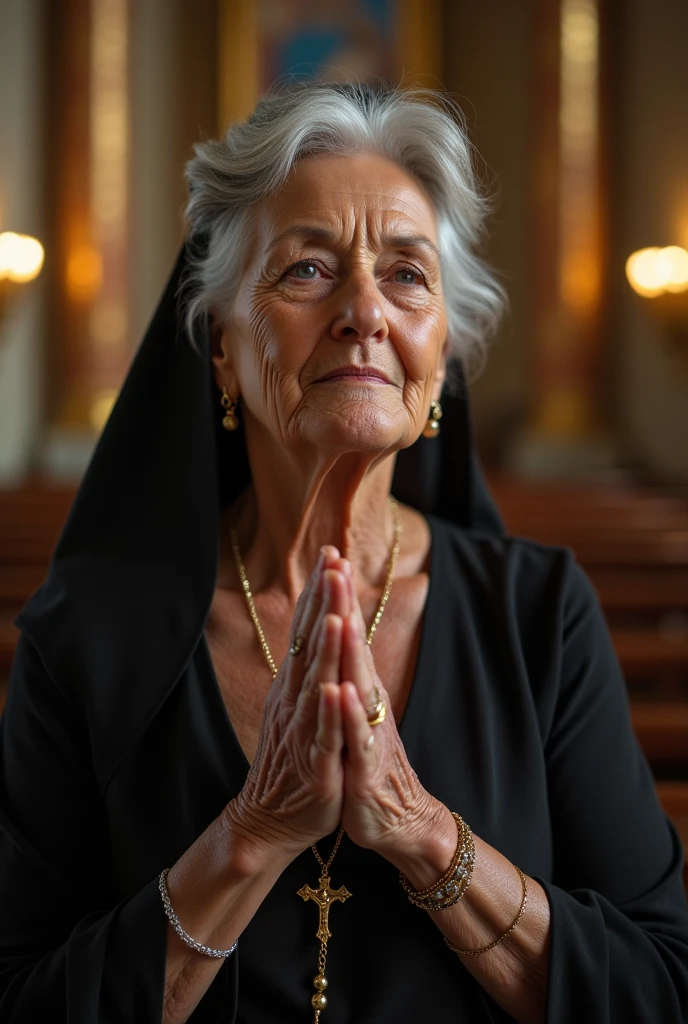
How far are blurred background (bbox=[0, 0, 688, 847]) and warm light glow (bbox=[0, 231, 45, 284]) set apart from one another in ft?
0.14

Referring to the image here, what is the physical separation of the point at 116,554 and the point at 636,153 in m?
7.87

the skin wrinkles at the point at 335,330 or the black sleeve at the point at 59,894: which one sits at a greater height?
the skin wrinkles at the point at 335,330

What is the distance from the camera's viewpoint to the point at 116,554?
1555mm

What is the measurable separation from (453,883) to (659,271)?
7.11m

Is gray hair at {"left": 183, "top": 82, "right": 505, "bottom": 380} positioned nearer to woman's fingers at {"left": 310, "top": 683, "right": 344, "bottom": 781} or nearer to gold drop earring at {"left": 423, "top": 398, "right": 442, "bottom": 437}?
gold drop earring at {"left": 423, "top": 398, "right": 442, "bottom": 437}

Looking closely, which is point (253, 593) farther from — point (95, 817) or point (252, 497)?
point (95, 817)

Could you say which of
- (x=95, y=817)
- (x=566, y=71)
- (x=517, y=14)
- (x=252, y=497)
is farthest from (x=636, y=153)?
(x=95, y=817)

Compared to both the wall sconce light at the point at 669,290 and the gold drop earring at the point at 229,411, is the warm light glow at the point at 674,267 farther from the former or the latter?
the gold drop earring at the point at 229,411

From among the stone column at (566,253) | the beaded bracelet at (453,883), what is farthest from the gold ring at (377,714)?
the stone column at (566,253)

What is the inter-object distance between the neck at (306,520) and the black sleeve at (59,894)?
382 millimetres

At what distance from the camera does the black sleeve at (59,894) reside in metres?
1.27

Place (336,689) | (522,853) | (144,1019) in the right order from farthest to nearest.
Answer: (522,853) < (144,1019) < (336,689)

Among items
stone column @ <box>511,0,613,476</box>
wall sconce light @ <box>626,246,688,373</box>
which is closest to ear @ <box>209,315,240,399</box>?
wall sconce light @ <box>626,246,688,373</box>

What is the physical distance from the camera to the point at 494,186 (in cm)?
852
